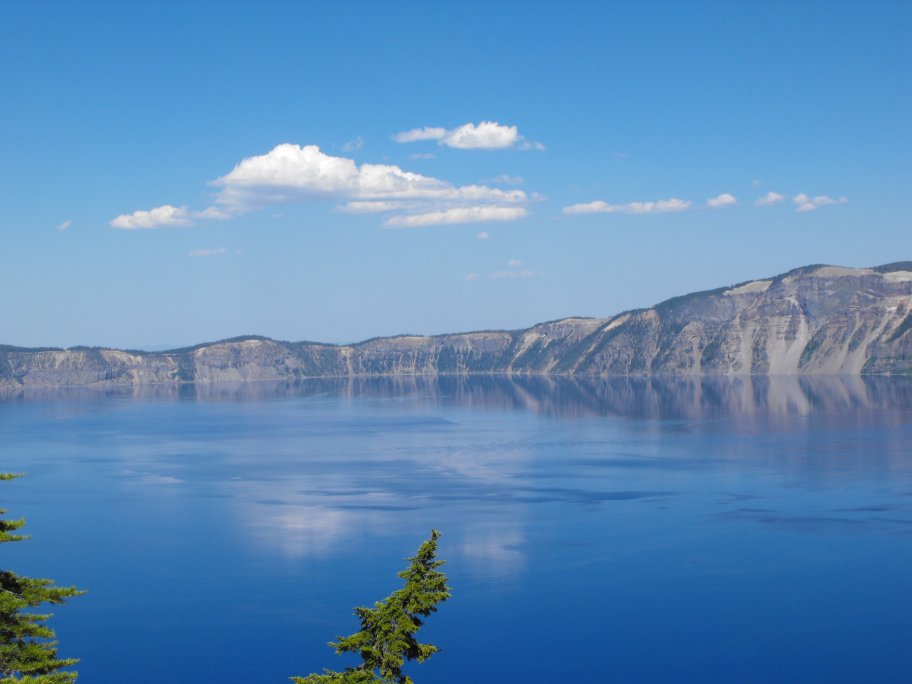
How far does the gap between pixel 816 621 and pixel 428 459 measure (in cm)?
7361

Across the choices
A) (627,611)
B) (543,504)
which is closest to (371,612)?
(627,611)

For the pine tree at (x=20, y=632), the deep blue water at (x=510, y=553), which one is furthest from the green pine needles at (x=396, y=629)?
A: the deep blue water at (x=510, y=553)

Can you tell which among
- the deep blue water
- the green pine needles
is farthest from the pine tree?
the deep blue water

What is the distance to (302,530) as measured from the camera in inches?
2980

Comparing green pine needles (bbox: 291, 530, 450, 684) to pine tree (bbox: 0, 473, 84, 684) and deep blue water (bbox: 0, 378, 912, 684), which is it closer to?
pine tree (bbox: 0, 473, 84, 684)

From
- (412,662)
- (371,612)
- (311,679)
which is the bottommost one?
(412,662)

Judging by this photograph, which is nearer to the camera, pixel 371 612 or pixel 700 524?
pixel 371 612

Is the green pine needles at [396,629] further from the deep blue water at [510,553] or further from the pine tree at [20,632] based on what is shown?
the deep blue water at [510,553]

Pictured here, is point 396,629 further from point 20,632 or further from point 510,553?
point 510,553

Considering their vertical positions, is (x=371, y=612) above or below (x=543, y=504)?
above

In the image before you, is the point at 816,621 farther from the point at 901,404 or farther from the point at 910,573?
the point at 901,404

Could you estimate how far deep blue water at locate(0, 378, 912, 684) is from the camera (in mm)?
47031

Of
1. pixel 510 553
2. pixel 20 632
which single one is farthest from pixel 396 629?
pixel 510 553

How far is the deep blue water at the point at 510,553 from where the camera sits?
4703 centimetres
